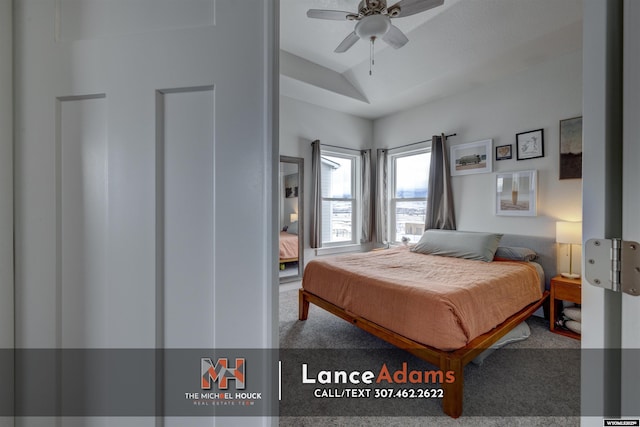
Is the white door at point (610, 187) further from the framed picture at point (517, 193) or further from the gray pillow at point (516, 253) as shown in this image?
the framed picture at point (517, 193)

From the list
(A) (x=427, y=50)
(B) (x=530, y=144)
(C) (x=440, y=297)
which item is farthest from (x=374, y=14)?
(B) (x=530, y=144)

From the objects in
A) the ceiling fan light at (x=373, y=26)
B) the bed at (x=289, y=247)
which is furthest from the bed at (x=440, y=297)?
the ceiling fan light at (x=373, y=26)

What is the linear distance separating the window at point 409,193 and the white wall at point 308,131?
3.09 ft

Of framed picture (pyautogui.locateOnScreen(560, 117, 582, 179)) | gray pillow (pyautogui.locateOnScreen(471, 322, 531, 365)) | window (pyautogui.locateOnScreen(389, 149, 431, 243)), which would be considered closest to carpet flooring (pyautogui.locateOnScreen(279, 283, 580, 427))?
gray pillow (pyautogui.locateOnScreen(471, 322, 531, 365))

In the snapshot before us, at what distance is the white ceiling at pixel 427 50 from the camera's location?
2590 mm

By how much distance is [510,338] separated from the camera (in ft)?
7.80

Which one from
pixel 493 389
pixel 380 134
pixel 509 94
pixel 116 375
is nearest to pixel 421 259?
pixel 493 389

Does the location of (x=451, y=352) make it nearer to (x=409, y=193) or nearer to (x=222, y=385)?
(x=222, y=385)

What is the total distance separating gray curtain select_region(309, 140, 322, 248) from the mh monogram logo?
369cm

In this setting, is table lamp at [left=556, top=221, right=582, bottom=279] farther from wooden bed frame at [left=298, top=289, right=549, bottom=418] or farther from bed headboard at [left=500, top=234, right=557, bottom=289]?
wooden bed frame at [left=298, top=289, right=549, bottom=418]

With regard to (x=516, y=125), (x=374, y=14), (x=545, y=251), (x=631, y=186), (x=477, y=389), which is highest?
(x=374, y=14)

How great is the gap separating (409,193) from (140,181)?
4.49 m

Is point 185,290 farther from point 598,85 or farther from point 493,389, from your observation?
point 493,389

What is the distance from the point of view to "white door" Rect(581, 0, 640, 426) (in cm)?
48
